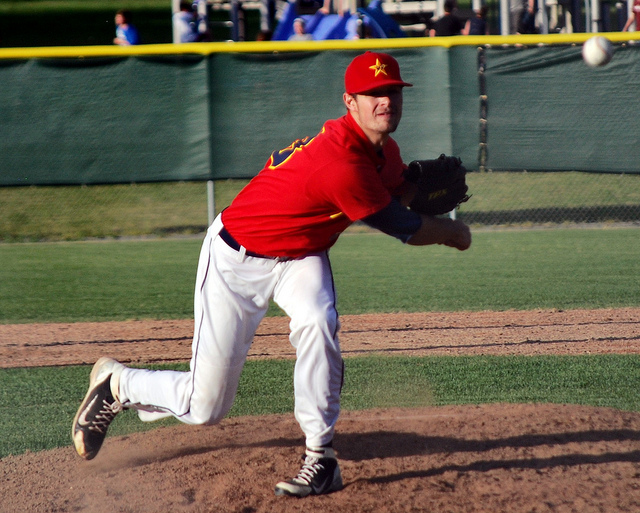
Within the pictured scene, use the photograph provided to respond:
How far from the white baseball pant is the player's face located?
21.8 inches

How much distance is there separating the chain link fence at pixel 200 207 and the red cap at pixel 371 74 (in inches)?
312

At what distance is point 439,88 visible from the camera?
9.29 metres

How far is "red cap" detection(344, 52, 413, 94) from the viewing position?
2.99 m

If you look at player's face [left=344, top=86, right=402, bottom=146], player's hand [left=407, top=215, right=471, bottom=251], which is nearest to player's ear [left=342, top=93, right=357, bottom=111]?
player's face [left=344, top=86, right=402, bottom=146]

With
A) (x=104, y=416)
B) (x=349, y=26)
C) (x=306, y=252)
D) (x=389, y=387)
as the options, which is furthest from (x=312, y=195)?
(x=349, y=26)

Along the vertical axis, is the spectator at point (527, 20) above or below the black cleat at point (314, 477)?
above

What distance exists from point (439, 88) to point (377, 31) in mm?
5066

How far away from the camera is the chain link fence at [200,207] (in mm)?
10961

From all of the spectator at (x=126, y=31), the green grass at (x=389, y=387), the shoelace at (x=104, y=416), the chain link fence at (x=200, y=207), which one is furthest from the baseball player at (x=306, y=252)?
the spectator at (x=126, y=31)

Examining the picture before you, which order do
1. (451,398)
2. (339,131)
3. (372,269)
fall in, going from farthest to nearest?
(372,269) → (451,398) → (339,131)

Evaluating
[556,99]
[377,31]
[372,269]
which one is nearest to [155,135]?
[372,269]

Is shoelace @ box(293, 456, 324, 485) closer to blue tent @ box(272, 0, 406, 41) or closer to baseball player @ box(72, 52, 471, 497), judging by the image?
baseball player @ box(72, 52, 471, 497)

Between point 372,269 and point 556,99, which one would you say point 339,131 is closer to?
point 372,269

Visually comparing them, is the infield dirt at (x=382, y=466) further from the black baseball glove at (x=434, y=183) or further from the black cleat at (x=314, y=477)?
the black baseball glove at (x=434, y=183)
